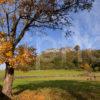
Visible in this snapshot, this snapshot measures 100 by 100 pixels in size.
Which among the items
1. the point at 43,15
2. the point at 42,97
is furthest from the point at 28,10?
the point at 42,97

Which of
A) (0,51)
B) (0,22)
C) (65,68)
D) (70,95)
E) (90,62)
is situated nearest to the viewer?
(0,51)

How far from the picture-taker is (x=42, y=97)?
30.6 metres

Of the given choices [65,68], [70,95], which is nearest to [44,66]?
[65,68]

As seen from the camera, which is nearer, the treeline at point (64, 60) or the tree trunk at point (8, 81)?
the tree trunk at point (8, 81)

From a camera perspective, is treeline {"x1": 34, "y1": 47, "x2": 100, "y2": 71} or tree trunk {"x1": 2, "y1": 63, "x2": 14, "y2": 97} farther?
treeline {"x1": 34, "y1": 47, "x2": 100, "y2": 71}

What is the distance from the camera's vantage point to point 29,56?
2788 centimetres

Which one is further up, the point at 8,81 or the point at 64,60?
the point at 64,60

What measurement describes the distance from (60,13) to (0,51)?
7044mm

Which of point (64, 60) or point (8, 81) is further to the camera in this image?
point (64, 60)

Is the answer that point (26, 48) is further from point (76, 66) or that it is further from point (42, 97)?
point (76, 66)

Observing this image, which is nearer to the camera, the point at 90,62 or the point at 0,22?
the point at 0,22

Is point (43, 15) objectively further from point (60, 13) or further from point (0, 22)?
point (0, 22)

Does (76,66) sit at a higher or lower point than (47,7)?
lower

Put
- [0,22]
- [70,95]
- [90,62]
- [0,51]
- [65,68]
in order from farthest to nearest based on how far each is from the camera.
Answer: [65,68] < [90,62] < [70,95] < [0,22] < [0,51]
